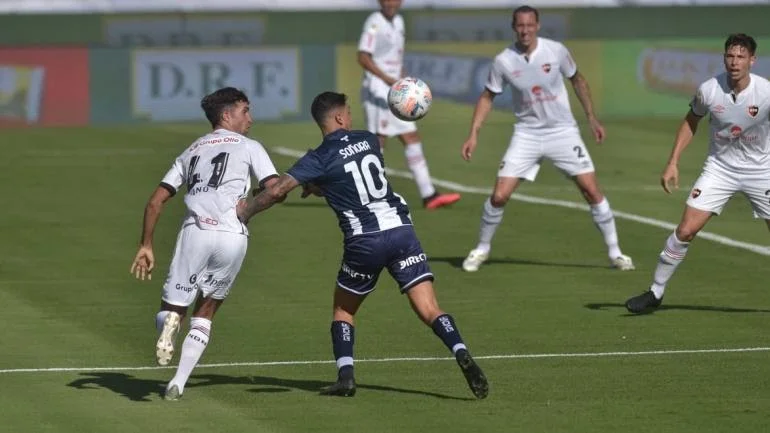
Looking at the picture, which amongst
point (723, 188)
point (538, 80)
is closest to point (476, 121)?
point (538, 80)

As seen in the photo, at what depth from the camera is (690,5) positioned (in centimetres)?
3572

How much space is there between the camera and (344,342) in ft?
40.1

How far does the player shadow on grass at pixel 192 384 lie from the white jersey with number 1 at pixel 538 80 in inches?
234

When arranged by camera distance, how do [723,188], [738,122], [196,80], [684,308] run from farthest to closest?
[196,80] < [684,308] < [723,188] < [738,122]

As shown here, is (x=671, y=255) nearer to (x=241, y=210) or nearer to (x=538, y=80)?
(x=538, y=80)

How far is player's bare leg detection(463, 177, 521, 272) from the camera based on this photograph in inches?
703

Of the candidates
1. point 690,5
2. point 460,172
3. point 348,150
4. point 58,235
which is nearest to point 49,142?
point 460,172

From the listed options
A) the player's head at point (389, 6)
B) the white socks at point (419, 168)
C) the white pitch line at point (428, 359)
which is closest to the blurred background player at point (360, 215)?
the white pitch line at point (428, 359)

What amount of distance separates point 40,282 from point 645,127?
700 inches

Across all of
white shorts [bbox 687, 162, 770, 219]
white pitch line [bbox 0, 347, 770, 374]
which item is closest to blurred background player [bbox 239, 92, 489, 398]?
white pitch line [bbox 0, 347, 770, 374]

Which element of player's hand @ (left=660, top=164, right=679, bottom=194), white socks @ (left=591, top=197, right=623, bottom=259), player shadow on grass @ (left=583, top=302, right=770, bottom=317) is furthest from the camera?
white socks @ (left=591, top=197, right=623, bottom=259)

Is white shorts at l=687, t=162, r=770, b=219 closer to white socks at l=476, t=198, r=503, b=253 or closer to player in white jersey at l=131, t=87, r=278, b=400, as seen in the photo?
white socks at l=476, t=198, r=503, b=253

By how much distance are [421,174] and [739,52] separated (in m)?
8.65

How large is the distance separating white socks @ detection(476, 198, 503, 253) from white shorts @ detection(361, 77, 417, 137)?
15.9 feet
